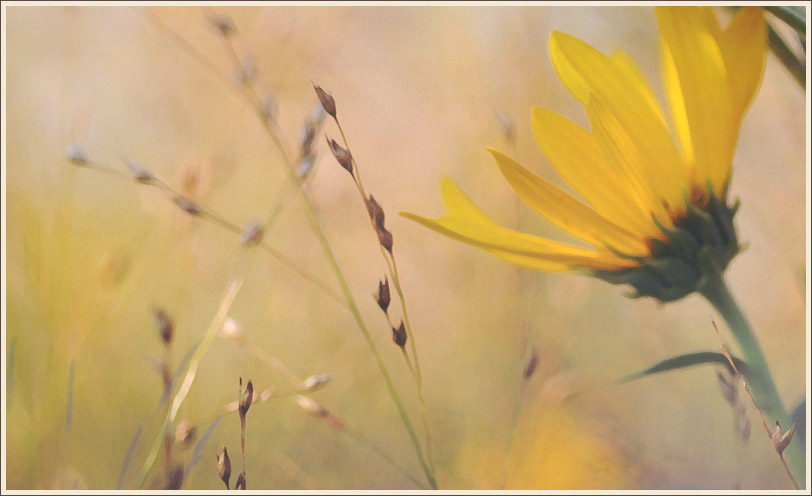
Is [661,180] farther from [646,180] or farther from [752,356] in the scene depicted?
[752,356]

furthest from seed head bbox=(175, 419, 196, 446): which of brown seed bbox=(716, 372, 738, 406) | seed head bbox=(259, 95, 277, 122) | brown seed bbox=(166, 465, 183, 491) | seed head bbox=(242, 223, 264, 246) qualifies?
brown seed bbox=(716, 372, 738, 406)

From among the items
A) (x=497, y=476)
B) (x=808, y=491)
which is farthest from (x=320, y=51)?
(x=808, y=491)

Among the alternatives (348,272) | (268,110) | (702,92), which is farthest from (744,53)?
(348,272)

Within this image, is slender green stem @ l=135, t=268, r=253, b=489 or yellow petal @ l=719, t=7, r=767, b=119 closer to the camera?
yellow petal @ l=719, t=7, r=767, b=119

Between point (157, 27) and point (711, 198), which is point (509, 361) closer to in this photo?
point (711, 198)

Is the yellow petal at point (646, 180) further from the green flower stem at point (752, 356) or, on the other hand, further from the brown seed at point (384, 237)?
the brown seed at point (384, 237)

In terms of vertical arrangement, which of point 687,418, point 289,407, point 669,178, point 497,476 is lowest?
point 289,407

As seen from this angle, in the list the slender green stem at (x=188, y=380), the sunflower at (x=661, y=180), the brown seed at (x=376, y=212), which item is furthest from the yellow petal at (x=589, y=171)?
the slender green stem at (x=188, y=380)

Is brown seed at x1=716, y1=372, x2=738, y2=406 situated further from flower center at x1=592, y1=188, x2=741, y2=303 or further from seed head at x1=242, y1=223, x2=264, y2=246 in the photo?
seed head at x1=242, y1=223, x2=264, y2=246
